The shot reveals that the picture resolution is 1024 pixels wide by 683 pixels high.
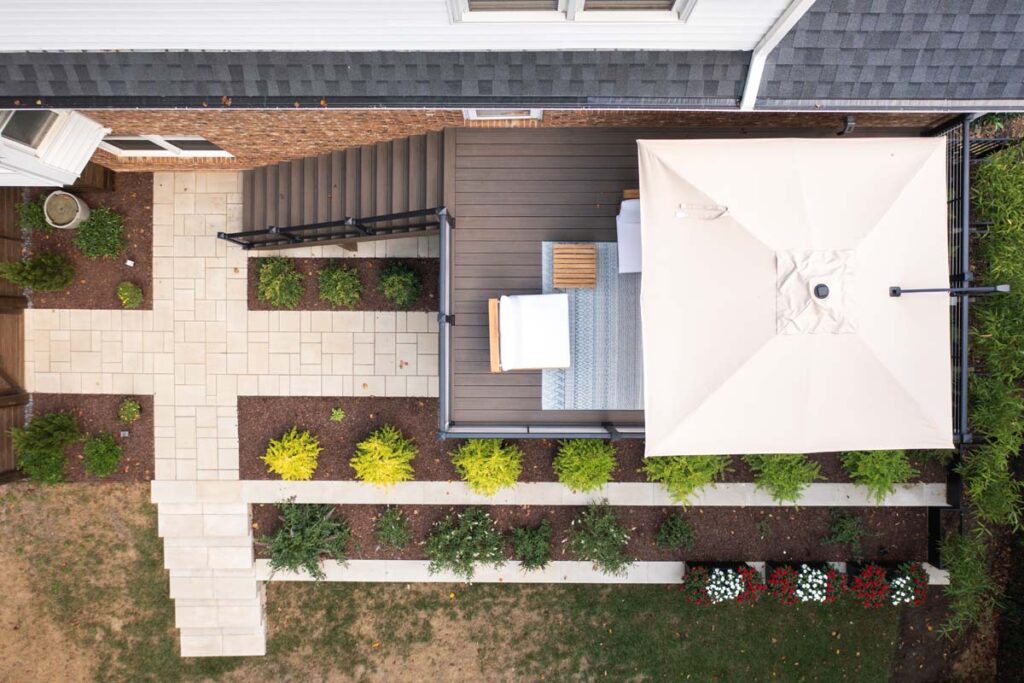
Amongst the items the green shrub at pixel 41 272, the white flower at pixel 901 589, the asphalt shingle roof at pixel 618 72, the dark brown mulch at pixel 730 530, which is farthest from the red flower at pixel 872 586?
the green shrub at pixel 41 272

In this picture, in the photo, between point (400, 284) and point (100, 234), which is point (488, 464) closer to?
point (400, 284)

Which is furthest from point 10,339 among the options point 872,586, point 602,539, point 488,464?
point 872,586

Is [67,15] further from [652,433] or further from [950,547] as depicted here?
[950,547]

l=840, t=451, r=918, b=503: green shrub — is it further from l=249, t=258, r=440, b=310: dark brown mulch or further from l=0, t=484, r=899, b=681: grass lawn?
l=249, t=258, r=440, b=310: dark brown mulch

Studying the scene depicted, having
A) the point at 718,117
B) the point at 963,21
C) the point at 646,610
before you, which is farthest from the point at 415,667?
the point at 963,21

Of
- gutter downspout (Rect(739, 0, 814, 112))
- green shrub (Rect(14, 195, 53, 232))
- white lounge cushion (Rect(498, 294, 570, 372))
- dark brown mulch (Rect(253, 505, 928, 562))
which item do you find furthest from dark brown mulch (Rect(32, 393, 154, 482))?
gutter downspout (Rect(739, 0, 814, 112))
